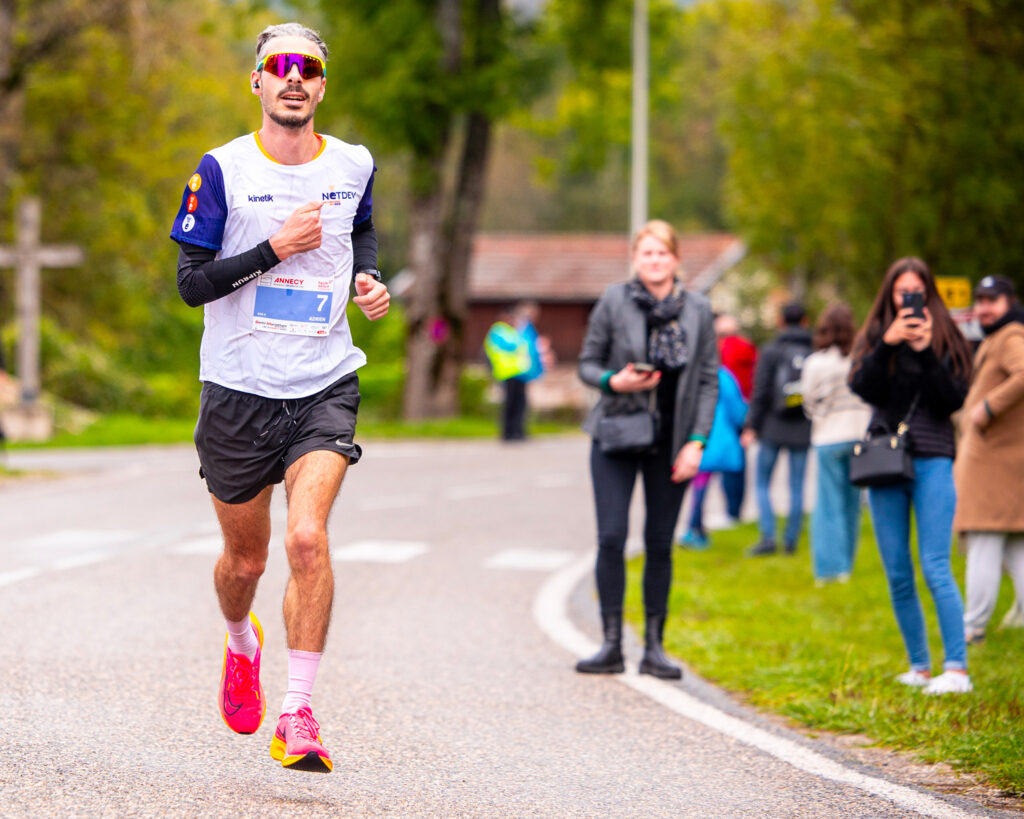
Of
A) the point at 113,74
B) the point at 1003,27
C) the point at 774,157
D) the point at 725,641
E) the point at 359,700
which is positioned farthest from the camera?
the point at 774,157

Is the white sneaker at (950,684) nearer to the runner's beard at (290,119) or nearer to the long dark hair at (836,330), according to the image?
the runner's beard at (290,119)

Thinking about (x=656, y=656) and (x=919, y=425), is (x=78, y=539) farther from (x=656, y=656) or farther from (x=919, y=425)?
(x=919, y=425)

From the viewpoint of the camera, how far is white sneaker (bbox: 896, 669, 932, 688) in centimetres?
654

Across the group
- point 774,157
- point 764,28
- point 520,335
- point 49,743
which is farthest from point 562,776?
point 764,28

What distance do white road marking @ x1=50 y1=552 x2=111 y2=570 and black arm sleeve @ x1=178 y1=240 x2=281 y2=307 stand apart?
534cm

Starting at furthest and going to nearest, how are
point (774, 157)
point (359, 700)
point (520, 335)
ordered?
point (774, 157), point (520, 335), point (359, 700)

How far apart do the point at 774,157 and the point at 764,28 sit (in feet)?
47.9

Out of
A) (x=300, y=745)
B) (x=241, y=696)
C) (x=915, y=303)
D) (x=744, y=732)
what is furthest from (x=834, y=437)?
(x=300, y=745)

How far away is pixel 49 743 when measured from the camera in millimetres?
5004

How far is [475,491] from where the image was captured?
15.9 m

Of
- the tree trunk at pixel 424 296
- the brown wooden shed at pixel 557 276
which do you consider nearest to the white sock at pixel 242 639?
the tree trunk at pixel 424 296

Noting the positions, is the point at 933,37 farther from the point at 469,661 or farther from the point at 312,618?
the point at 312,618

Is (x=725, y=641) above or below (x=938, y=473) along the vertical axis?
below

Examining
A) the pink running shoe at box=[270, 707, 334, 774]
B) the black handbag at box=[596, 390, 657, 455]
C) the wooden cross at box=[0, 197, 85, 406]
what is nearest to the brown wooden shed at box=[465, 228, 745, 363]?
the wooden cross at box=[0, 197, 85, 406]
